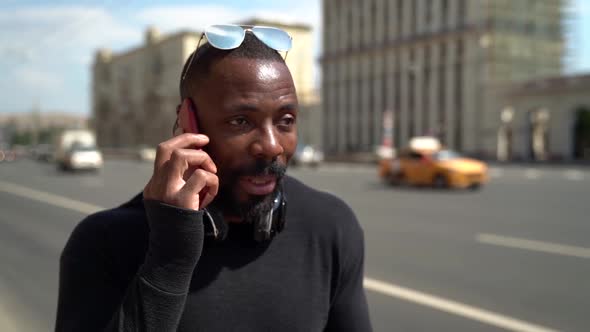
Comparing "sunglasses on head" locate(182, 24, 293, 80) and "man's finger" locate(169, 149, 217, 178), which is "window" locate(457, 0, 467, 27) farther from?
"man's finger" locate(169, 149, 217, 178)

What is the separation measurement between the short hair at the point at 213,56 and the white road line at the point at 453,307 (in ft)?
13.7

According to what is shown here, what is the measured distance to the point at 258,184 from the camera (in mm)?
1368

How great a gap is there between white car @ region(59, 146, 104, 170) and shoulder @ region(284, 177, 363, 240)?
3184cm

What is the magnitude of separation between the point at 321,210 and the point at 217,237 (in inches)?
12.6

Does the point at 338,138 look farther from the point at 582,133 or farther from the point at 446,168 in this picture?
the point at 446,168

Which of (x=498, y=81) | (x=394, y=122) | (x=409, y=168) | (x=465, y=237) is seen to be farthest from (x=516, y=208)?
(x=394, y=122)

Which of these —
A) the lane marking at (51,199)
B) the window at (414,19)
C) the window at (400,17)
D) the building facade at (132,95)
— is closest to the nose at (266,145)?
the lane marking at (51,199)

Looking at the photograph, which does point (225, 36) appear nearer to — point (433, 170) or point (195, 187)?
point (195, 187)

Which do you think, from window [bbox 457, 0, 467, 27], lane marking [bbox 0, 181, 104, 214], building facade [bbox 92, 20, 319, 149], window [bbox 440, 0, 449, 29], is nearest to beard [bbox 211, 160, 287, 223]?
lane marking [bbox 0, 181, 104, 214]

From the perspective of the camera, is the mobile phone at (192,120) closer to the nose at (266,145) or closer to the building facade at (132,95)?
the nose at (266,145)

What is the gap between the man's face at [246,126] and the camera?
1322 mm

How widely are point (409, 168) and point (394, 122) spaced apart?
148 ft

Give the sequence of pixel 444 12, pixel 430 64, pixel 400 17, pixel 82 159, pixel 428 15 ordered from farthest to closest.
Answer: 1. pixel 400 17
2. pixel 428 15
3. pixel 430 64
4. pixel 444 12
5. pixel 82 159

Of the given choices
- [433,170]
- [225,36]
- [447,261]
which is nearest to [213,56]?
[225,36]
